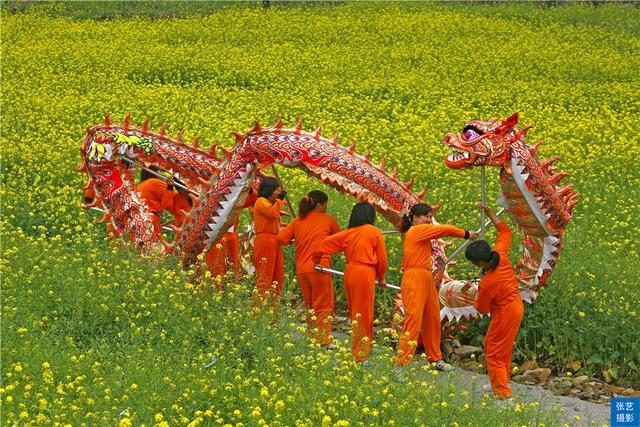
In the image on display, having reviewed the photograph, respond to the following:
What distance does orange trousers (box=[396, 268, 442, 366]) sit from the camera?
1190 centimetres

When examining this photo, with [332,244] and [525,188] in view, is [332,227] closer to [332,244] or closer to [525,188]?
[332,244]

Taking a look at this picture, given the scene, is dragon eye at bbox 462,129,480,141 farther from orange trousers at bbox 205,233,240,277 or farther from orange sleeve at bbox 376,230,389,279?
orange trousers at bbox 205,233,240,277

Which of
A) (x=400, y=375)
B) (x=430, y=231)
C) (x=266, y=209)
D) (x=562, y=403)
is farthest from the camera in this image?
(x=266, y=209)

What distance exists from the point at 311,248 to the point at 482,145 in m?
2.02

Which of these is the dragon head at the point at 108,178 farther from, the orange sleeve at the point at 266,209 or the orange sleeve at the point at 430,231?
the orange sleeve at the point at 430,231

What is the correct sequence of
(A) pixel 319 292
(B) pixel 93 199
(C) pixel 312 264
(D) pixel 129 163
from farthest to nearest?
(B) pixel 93 199
(D) pixel 129 163
(A) pixel 319 292
(C) pixel 312 264

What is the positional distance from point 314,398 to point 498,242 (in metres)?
2.85

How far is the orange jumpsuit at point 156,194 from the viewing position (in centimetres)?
1490

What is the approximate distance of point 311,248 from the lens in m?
12.7

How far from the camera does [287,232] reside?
13.0 m

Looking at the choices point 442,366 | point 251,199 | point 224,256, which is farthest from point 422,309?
point 224,256

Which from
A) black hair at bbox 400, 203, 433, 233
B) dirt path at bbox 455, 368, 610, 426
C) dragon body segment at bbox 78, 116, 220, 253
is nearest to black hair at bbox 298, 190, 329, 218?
black hair at bbox 400, 203, 433, 233

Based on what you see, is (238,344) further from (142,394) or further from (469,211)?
(469,211)

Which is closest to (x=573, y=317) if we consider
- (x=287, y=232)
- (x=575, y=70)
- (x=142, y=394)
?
(x=287, y=232)
